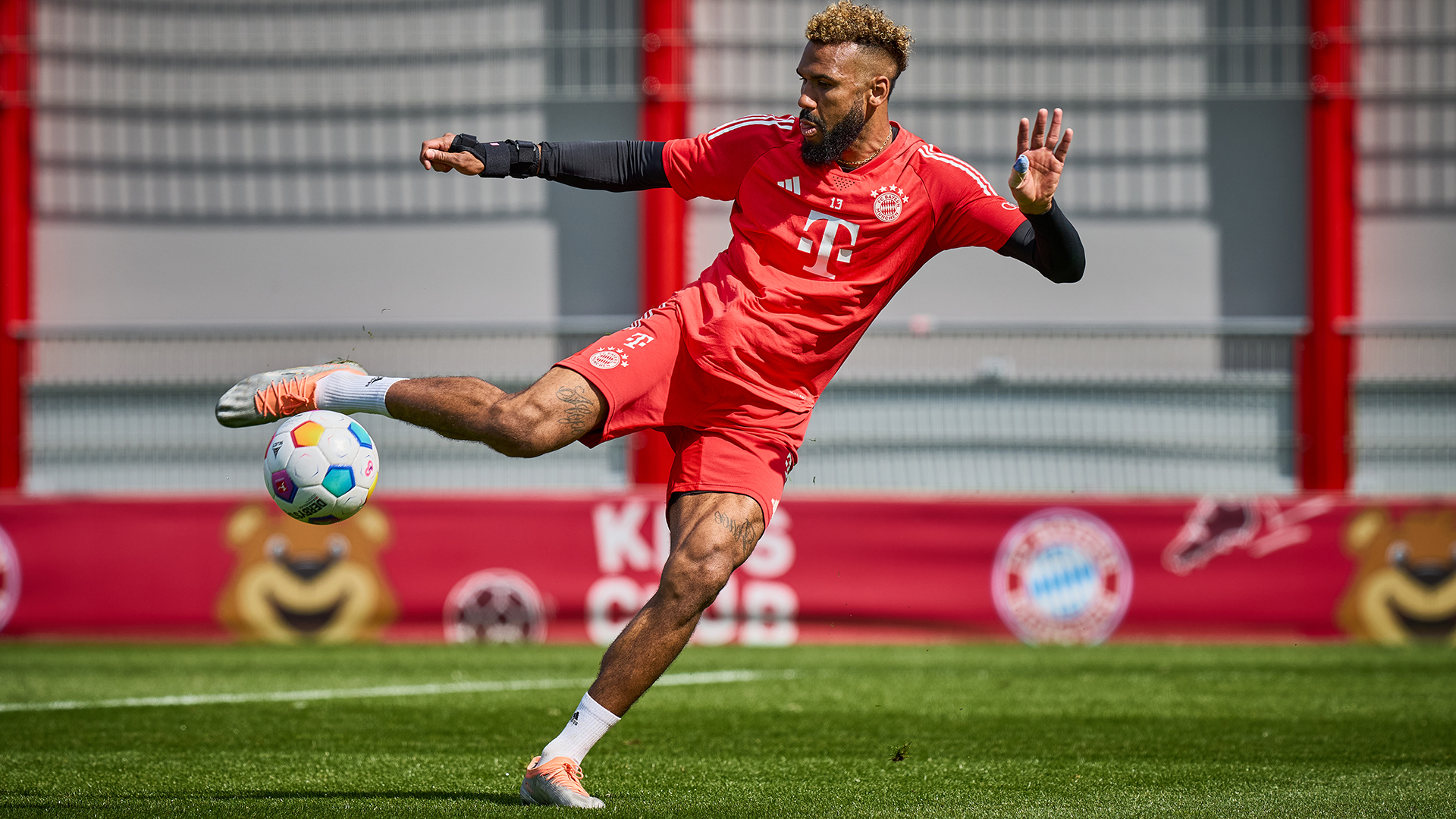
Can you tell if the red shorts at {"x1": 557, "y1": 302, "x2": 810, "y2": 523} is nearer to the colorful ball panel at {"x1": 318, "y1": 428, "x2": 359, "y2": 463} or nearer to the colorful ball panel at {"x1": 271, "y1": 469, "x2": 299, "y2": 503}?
the colorful ball panel at {"x1": 318, "y1": 428, "x2": 359, "y2": 463}

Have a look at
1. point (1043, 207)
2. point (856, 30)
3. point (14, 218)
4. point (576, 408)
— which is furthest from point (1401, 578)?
point (14, 218)

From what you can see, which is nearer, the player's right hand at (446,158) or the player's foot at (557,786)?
the player's foot at (557,786)

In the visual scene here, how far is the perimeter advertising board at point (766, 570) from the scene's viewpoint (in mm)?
9914

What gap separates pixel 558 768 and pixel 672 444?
3.71 ft

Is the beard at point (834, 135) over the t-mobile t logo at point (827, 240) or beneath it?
over

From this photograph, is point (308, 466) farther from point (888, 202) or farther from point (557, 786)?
point (888, 202)

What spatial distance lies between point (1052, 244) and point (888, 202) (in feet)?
1.73

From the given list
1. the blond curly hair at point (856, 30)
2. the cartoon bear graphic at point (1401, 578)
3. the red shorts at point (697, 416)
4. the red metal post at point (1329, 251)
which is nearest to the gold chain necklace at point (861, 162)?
the blond curly hair at point (856, 30)

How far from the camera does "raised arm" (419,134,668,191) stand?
4.61 m

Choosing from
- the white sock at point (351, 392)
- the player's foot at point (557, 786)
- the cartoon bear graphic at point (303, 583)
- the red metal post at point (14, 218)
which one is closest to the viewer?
the player's foot at point (557, 786)

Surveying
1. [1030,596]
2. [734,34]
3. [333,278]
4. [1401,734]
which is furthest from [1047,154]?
[333,278]

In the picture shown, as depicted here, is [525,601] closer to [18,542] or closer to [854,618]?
[854,618]

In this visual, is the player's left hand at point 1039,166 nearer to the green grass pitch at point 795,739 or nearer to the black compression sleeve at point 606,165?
the black compression sleeve at point 606,165

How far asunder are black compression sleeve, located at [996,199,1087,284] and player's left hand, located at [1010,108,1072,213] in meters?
0.05
